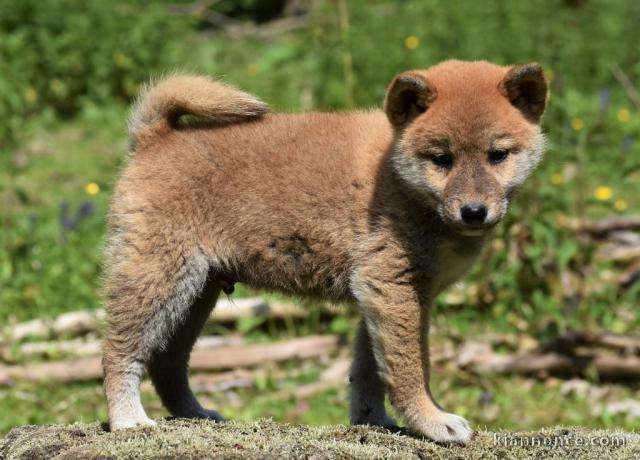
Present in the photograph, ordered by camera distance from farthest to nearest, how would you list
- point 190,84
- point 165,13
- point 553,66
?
point 165,13 < point 553,66 < point 190,84

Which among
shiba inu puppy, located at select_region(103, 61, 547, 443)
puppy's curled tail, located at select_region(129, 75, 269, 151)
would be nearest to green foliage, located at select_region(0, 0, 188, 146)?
puppy's curled tail, located at select_region(129, 75, 269, 151)

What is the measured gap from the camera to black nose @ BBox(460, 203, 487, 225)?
441cm

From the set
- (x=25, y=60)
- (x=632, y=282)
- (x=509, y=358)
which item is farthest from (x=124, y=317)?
(x=25, y=60)

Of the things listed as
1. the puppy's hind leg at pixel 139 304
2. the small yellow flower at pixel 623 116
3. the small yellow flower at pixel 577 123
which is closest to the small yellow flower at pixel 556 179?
the small yellow flower at pixel 577 123

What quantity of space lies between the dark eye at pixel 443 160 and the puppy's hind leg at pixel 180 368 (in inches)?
55.7

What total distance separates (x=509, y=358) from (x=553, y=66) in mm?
2934

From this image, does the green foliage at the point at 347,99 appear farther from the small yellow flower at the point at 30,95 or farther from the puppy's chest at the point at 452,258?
the puppy's chest at the point at 452,258

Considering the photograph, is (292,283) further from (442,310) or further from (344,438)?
(442,310)

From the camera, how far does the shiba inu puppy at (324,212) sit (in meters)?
4.63

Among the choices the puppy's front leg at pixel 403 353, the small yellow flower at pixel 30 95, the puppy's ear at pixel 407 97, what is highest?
the puppy's ear at pixel 407 97

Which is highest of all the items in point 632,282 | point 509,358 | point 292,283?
point 292,283

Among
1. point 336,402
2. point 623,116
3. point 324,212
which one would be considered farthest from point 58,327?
point 623,116

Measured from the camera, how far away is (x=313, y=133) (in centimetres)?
511

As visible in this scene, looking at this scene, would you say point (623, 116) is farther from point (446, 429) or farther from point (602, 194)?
point (446, 429)
